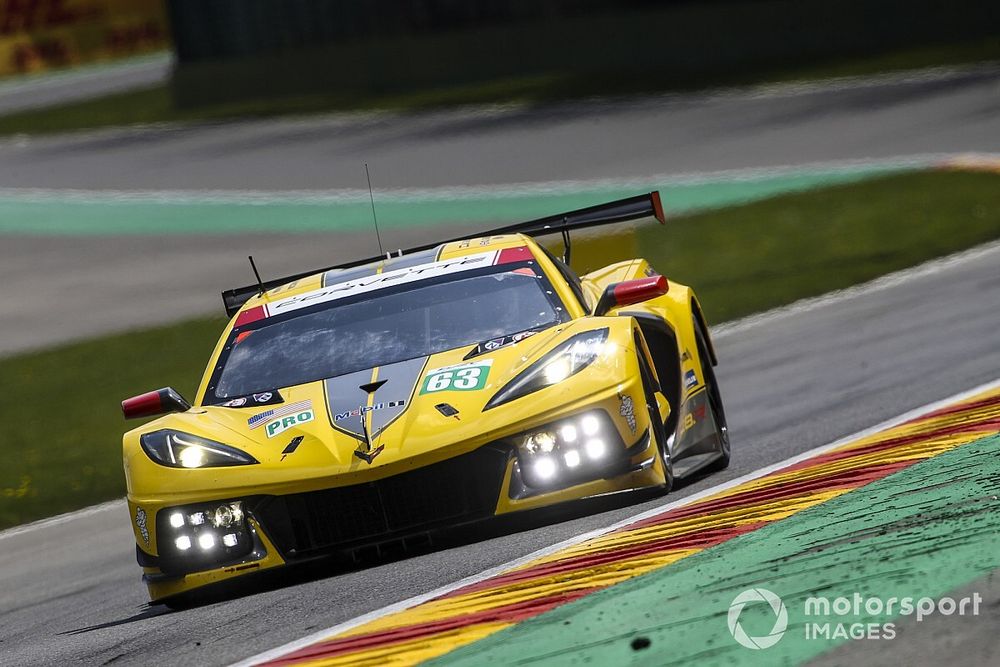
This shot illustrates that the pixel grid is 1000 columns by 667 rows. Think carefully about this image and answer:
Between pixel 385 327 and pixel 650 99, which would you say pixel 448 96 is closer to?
pixel 650 99

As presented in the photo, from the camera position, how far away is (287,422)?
673 cm

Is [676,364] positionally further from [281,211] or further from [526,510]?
[281,211]

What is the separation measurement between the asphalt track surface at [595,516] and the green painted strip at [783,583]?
0.51m

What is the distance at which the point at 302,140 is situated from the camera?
2998 centimetres

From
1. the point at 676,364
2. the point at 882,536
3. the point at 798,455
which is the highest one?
the point at 882,536

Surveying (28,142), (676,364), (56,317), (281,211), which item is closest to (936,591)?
(676,364)

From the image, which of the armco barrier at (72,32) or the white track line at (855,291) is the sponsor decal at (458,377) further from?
the armco barrier at (72,32)

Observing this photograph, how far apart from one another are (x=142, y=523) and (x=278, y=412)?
677mm

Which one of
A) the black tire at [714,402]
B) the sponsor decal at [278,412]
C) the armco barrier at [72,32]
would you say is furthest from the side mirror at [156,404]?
the armco barrier at [72,32]

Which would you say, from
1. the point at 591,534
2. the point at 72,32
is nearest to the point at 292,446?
the point at 591,534

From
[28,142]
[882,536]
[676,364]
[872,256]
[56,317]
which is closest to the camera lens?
[882,536]

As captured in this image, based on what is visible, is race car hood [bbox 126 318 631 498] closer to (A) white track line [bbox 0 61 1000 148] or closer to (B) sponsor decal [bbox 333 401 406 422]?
(B) sponsor decal [bbox 333 401 406 422]

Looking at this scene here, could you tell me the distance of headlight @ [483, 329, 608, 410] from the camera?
6.56 m

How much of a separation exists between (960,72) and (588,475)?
20948mm
